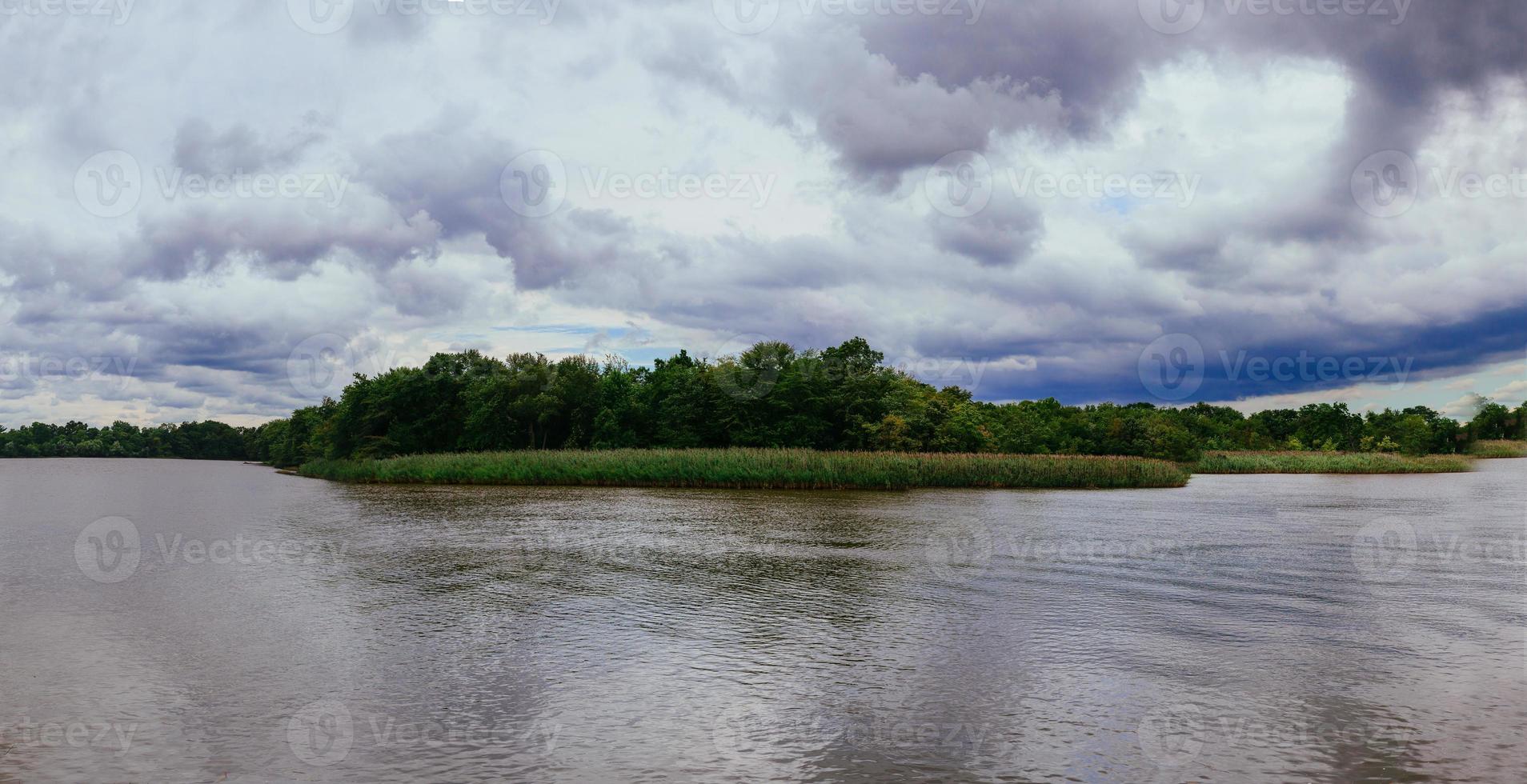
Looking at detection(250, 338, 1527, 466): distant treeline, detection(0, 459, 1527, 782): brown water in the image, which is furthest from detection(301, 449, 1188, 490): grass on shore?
detection(0, 459, 1527, 782): brown water

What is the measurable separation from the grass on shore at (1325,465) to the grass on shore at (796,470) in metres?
28.2

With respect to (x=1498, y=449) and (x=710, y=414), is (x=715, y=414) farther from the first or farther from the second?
(x=1498, y=449)

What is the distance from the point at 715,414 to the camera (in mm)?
73188

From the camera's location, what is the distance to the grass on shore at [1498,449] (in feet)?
374

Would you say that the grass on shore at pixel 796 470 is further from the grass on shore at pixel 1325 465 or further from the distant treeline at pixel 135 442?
the distant treeline at pixel 135 442

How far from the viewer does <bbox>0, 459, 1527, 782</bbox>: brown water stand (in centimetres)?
672

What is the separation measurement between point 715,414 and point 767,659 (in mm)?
63644

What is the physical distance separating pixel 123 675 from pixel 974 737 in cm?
888

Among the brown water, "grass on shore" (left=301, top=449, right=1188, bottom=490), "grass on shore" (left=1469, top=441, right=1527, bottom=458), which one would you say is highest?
"grass on shore" (left=1469, top=441, right=1527, bottom=458)

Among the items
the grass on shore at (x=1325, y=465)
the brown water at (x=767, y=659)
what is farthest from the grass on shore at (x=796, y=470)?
the grass on shore at (x=1325, y=465)

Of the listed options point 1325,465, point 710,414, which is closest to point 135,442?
point 710,414

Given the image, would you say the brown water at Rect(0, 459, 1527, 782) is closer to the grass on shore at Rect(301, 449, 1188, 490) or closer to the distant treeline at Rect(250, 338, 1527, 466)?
the grass on shore at Rect(301, 449, 1188, 490)

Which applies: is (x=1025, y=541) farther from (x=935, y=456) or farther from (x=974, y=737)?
(x=935, y=456)

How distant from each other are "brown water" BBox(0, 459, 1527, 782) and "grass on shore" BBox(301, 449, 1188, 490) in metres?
22.6
